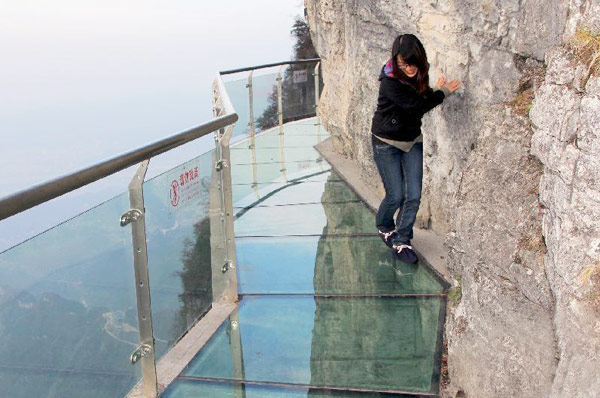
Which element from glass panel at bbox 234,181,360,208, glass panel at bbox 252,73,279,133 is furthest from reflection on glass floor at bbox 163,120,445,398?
glass panel at bbox 252,73,279,133

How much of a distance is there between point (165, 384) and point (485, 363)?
1.51 metres

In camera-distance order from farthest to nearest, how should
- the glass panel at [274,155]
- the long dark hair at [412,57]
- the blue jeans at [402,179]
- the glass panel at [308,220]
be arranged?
1. the glass panel at [274,155]
2. the glass panel at [308,220]
3. the blue jeans at [402,179]
4. the long dark hair at [412,57]

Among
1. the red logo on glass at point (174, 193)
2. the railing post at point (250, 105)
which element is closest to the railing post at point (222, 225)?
the red logo on glass at point (174, 193)

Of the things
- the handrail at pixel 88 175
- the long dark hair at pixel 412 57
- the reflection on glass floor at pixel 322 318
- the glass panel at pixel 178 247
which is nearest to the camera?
the handrail at pixel 88 175

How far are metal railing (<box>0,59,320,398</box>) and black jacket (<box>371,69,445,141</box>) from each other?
0.98 m

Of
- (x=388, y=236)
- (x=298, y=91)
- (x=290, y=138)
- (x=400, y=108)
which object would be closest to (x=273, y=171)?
(x=290, y=138)

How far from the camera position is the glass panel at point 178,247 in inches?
140

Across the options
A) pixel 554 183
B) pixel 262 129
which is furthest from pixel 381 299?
pixel 262 129

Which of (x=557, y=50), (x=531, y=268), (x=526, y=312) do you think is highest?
(x=557, y=50)

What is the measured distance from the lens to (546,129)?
2.72 metres

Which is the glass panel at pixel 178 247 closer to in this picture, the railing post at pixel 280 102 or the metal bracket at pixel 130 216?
the metal bracket at pixel 130 216

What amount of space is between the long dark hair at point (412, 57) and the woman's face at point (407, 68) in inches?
0.6

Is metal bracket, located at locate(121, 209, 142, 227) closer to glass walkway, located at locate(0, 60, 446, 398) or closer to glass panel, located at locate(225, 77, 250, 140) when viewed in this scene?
glass walkway, located at locate(0, 60, 446, 398)

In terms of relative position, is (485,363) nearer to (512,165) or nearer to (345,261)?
(512,165)
